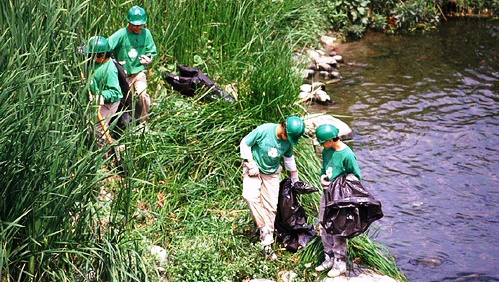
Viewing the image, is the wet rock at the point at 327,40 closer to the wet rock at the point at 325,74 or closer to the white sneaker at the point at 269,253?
the wet rock at the point at 325,74

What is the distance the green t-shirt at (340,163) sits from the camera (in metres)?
7.07

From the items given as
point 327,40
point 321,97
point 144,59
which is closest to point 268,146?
point 144,59

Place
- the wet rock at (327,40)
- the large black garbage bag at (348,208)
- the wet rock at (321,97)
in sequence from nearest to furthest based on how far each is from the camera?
the large black garbage bag at (348,208) < the wet rock at (321,97) < the wet rock at (327,40)

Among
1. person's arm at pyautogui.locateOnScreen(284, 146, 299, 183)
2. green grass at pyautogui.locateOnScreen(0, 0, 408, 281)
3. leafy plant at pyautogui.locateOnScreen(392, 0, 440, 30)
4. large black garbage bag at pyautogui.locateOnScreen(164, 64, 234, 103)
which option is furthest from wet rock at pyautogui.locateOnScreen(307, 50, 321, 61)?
person's arm at pyautogui.locateOnScreen(284, 146, 299, 183)

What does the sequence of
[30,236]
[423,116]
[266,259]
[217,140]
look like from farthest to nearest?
[423,116] < [217,140] < [266,259] < [30,236]

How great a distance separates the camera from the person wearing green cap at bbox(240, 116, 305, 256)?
23.9 feet

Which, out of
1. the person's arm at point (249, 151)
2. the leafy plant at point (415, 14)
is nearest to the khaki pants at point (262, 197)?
the person's arm at point (249, 151)

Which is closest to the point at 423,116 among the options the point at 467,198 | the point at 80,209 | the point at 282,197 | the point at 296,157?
the point at 467,198

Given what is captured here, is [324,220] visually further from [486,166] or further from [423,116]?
[423,116]

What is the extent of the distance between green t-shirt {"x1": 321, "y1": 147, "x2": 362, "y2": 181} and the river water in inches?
56.3

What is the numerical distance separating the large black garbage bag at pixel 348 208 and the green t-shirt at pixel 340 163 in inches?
2.1

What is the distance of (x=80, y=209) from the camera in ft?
19.2

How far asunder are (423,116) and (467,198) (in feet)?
8.58

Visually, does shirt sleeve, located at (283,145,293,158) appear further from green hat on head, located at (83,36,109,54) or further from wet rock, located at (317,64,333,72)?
wet rock, located at (317,64,333,72)
